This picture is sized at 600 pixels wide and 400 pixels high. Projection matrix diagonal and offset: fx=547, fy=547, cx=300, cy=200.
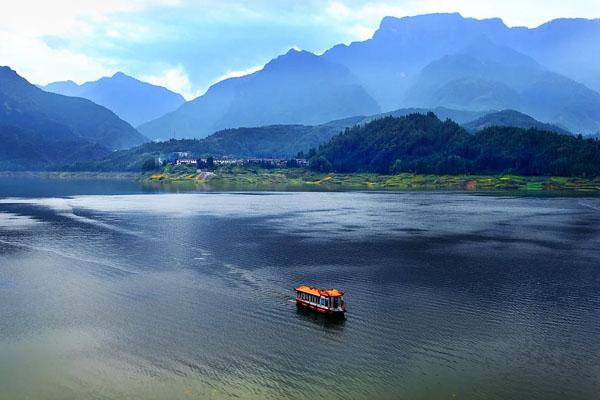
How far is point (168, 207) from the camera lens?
146 metres

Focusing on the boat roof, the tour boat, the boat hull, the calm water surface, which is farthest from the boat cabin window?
the calm water surface

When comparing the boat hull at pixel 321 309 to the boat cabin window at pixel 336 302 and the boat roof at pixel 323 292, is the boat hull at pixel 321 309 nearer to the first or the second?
the boat cabin window at pixel 336 302

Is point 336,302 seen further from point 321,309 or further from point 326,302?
point 321,309

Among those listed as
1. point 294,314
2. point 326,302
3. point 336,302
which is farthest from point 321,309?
point 294,314

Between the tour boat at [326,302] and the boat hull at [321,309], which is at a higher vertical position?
the tour boat at [326,302]

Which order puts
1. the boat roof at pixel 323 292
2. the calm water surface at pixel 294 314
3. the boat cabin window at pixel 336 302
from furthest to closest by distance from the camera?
the boat roof at pixel 323 292, the boat cabin window at pixel 336 302, the calm water surface at pixel 294 314

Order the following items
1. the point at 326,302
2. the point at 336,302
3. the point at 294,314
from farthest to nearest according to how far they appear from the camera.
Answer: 1. the point at 294,314
2. the point at 326,302
3. the point at 336,302

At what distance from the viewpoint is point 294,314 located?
48.8 m

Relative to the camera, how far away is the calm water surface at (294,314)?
115ft

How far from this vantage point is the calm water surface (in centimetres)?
3500

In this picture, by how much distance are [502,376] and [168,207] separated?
120467 mm

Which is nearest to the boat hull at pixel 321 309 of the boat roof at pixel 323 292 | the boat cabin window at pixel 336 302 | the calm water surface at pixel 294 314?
the boat cabin window at pixel 336 302

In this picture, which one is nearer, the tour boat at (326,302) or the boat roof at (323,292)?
the tour boat at (326,302)

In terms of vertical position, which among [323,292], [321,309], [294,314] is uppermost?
[323,292]
